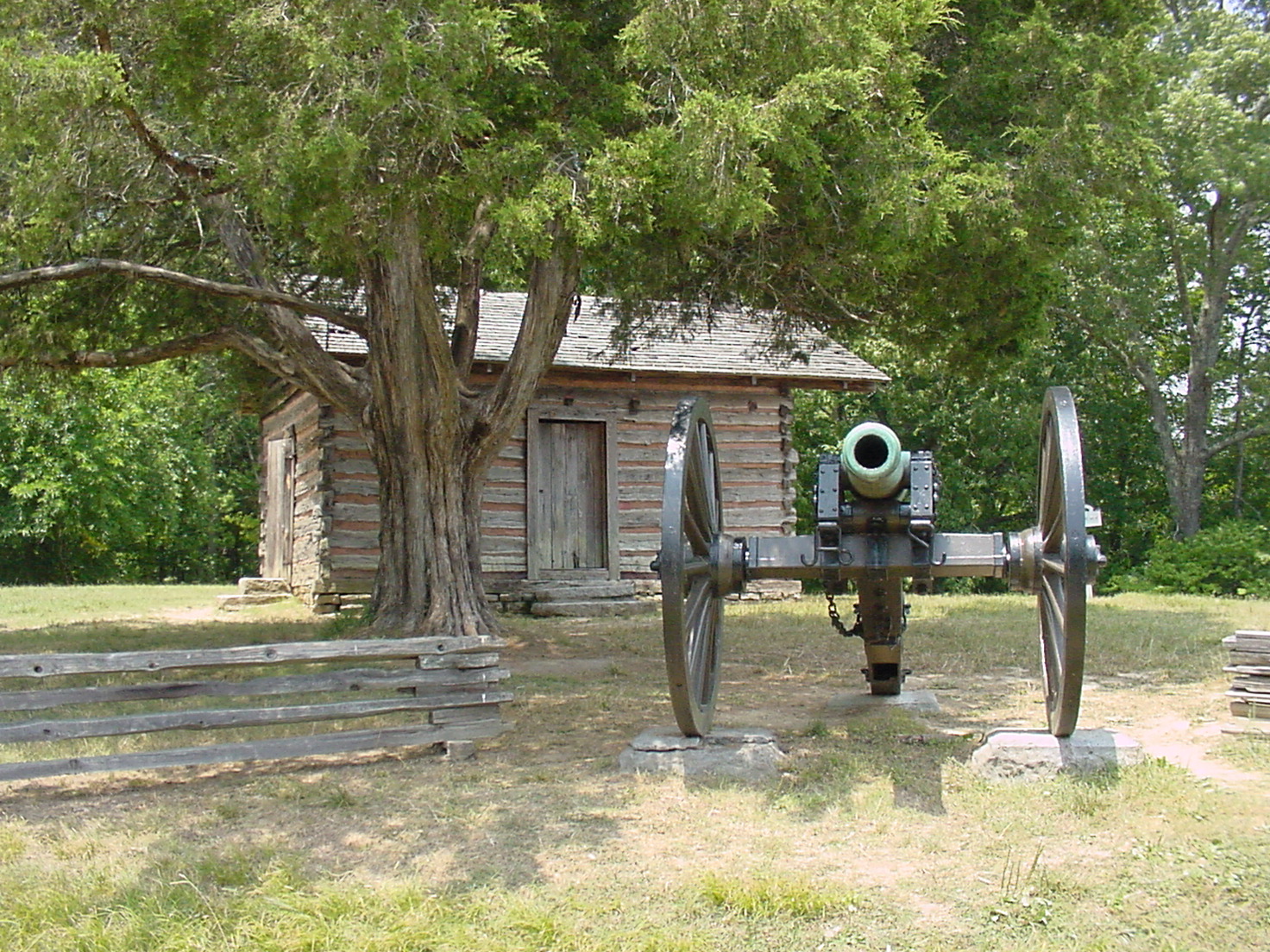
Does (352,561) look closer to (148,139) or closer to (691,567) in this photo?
(148,139)

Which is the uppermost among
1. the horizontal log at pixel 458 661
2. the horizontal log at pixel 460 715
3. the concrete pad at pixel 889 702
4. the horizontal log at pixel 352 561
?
the horizontal log at pixel 352 561

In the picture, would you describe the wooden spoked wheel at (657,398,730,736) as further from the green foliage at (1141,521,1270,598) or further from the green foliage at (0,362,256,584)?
the green foliage at (1141,521,1270,598)

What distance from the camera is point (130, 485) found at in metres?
28.2

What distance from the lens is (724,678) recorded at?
977 centimetres

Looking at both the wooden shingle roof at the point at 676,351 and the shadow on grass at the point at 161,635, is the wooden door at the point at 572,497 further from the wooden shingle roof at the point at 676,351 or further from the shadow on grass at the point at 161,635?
the shadow on grass at the point at 161,635

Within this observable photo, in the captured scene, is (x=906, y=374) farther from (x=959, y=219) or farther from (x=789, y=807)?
(x=789, y=807)

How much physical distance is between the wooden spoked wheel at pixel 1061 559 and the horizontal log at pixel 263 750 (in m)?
3.06

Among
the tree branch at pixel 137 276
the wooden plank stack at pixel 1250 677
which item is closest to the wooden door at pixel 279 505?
the tree branch at pixel 137 276

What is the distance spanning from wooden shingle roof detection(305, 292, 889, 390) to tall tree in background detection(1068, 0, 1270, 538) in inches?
296

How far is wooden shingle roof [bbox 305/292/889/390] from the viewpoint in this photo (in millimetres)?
15766

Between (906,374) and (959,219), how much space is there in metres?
18.2

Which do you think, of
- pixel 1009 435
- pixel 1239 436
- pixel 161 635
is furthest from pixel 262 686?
pixel 1239 436

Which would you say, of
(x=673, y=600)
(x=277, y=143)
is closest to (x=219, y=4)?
(x=277, y=143)

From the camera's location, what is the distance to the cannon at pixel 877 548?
5422 mm
